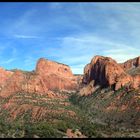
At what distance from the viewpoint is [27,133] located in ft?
400

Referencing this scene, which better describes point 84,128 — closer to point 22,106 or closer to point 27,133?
point 27,133

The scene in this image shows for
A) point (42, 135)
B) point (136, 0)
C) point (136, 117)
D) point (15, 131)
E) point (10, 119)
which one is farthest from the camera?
point (10, 119)

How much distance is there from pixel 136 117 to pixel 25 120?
52905 millimetres

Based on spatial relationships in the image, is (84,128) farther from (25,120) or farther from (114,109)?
(114,109)

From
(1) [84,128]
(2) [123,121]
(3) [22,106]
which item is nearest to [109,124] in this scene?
(2) [123,121]

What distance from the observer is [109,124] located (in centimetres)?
16575

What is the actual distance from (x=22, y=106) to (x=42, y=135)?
247ft

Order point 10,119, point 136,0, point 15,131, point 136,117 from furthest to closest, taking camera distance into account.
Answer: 1. point 10,119
2. point 136,117
3. point 15,131
4. point 136,0

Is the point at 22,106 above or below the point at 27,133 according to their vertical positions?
above

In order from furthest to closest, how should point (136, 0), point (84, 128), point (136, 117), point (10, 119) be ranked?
point (10, 119) → point (136, 117) → point (84, 128) → point (136, 0)

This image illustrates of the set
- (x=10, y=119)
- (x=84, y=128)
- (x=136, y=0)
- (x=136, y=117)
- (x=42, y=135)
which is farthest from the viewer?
(x=10, y=119)

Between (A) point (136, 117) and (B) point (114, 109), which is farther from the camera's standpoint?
(B) point (114, 109)

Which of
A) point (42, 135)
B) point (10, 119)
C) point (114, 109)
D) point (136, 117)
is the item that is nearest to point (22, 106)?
point (10, 119)

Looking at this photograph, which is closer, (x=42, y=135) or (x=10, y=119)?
(x=42, y=135)
